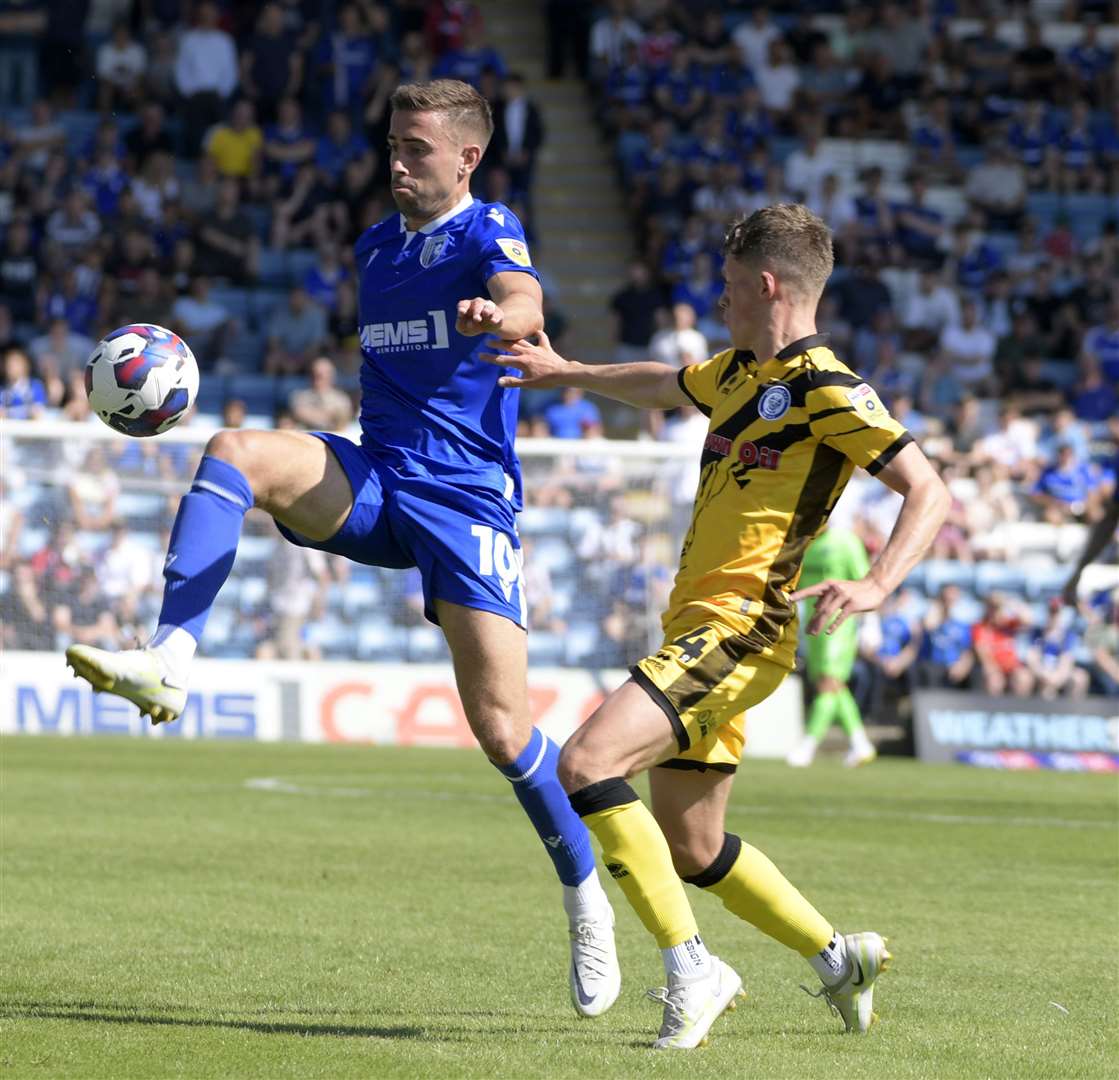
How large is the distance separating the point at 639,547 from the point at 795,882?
1027cm

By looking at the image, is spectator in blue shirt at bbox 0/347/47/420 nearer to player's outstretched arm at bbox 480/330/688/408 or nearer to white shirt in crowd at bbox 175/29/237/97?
white shirt in crowd at bbox 175/29/237/97

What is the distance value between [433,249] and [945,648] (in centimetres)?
1385

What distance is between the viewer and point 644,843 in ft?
18.3

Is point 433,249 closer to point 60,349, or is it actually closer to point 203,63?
point 60,349

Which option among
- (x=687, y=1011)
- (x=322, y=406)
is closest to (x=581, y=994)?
(x=687, y=1011)

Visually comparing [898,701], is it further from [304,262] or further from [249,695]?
[304,262]

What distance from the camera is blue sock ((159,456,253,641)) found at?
5602mm

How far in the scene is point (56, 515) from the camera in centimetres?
1805

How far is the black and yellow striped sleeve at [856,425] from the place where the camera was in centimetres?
543

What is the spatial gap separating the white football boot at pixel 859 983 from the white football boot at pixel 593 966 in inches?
24.2

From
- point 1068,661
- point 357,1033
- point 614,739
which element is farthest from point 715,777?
point 1068,661

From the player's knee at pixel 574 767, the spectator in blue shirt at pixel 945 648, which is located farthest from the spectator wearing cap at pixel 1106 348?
the player's knee at pixel 574 767

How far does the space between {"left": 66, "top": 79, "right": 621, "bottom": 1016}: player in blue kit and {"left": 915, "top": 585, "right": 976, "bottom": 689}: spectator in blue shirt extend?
43.3ft

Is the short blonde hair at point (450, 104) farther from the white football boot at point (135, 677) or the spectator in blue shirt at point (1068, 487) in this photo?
the spectator in blue shirt at point (1068, 487)
